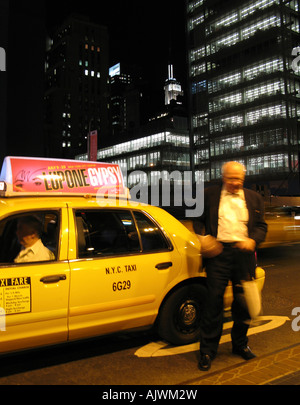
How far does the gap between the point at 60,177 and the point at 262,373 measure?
3.14m

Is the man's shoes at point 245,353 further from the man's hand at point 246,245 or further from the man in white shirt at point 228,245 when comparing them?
the man's hand at point 246,245

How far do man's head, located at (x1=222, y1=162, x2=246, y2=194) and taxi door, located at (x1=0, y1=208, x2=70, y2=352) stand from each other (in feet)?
5.64

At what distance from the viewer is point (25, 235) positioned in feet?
11.7

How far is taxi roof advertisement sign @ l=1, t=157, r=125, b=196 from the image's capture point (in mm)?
4289

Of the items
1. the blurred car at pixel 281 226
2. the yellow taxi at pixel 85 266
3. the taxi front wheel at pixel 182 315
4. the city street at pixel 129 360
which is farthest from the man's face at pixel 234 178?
the blurred car at pixel 281 226

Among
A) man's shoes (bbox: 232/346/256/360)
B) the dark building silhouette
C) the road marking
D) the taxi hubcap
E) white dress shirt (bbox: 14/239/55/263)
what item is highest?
the dark building silhouette

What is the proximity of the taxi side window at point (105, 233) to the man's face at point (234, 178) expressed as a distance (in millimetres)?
1121

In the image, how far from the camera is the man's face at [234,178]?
353 centimetres

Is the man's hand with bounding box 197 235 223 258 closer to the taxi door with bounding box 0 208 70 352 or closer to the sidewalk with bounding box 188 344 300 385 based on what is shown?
the sidewalk with bounding box 188 344 300 385

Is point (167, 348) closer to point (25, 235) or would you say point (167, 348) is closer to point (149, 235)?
point (149, 235)

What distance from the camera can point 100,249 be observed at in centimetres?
371

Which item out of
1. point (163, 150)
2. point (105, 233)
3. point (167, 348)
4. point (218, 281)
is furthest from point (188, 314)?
point (163, 150)

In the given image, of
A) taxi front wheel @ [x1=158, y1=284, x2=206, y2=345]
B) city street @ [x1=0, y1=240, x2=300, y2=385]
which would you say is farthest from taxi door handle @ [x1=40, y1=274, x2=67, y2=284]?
taxi front wheel @ [x1=158, y1=284, x2=206, y2=345]

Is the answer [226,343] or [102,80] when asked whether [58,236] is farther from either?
[102,80]
